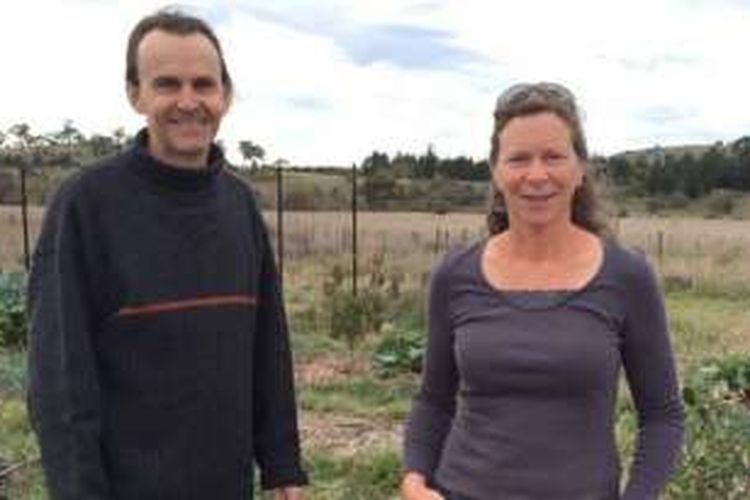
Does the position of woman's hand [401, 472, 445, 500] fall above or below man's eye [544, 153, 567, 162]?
below

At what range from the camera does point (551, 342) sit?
9.29 feet

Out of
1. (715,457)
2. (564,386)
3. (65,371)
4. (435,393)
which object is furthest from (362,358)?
(564,386)

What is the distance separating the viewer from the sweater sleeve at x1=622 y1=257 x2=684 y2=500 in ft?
9.45

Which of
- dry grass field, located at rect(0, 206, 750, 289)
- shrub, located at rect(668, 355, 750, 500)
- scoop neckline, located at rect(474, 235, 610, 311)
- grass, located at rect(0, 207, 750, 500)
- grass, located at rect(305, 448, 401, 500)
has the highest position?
scoop neckline, located at rect(474, 235, 610, 311)

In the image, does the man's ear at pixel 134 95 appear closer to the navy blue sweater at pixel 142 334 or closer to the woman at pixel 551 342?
the navy blue sweater at pixel 142 334

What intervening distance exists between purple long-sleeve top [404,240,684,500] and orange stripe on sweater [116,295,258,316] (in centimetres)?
51

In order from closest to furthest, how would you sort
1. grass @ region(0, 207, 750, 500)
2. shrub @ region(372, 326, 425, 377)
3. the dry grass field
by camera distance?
grass @ region(0, 207, 750, 500)
shrub @ region(372, 326, 425, 377)
the dry grass field

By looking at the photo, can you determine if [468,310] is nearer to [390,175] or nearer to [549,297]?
[549,297]

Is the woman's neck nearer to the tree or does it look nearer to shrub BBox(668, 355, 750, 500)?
shrub BBox(668, 355, 750, 500)

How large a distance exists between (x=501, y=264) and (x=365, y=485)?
14.7ft

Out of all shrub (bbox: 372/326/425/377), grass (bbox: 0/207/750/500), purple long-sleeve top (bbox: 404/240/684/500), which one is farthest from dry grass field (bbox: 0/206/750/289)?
purple long-sleeve top (bbox: 404/240/684/500)

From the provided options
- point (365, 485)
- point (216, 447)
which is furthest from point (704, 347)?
point (216, 447)

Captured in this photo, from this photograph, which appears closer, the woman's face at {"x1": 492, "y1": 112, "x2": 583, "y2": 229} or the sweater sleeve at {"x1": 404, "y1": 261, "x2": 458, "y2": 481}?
the woman's face at {"x1": 492, "y1": 112, "x2": 583, "y2": 229}

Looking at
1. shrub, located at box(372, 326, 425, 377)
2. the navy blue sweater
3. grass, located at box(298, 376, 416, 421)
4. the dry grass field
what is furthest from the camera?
the dry grass field
